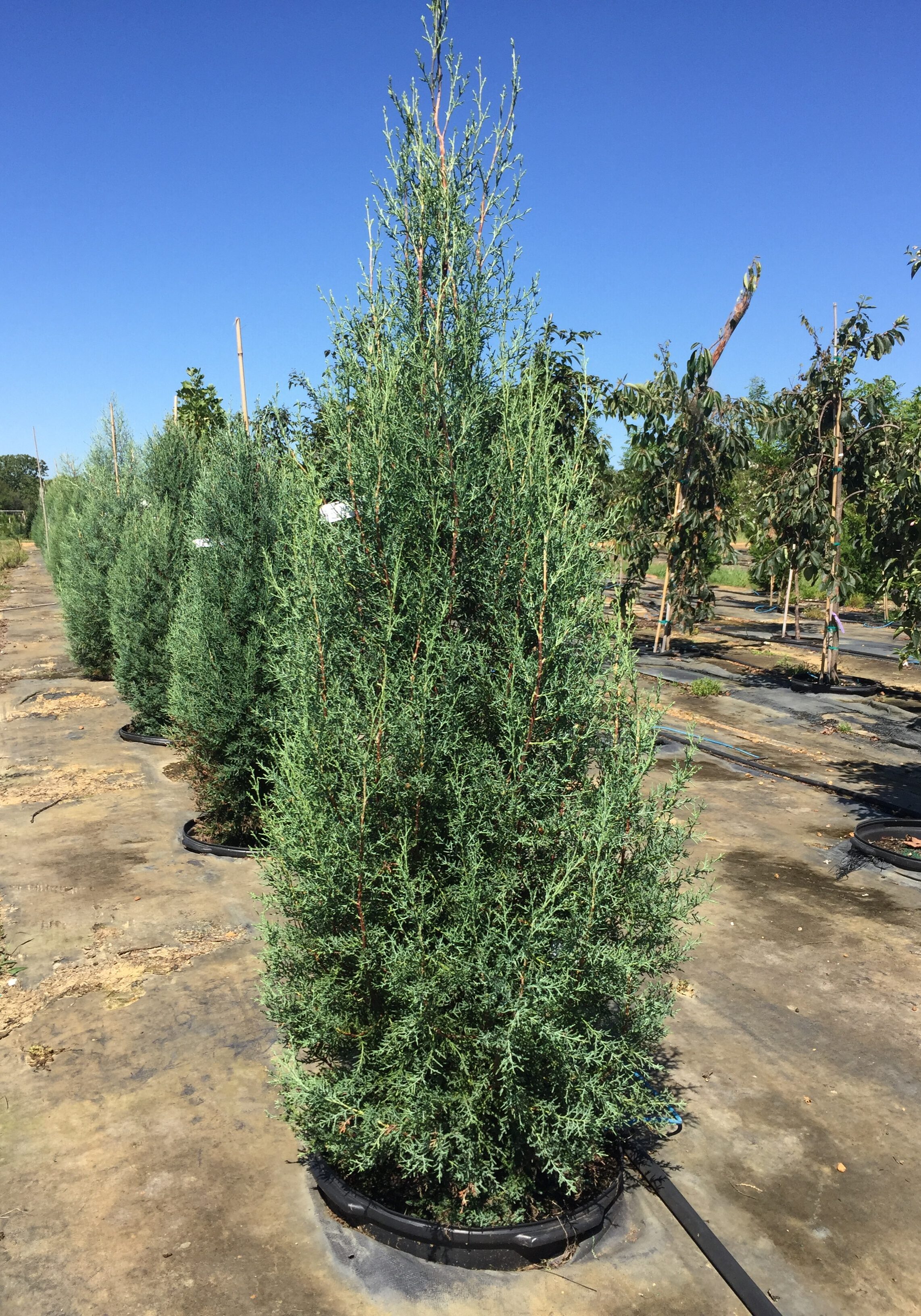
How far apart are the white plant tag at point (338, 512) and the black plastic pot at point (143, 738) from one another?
27.8 feet

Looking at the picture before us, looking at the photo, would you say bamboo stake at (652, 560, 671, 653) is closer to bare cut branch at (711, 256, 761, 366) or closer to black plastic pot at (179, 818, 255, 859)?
bare cut branch at (711, 256, 761, 366)

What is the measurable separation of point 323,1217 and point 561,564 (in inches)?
111

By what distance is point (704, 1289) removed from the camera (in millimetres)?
3062

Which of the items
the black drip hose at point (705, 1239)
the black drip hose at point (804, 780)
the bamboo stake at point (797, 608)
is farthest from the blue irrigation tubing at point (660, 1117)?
the bamboo stake at point (797, 608)

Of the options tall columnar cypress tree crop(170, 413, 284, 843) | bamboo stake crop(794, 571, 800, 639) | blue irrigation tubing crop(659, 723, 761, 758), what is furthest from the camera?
bamboo stake crop(794, 571, 800, 639)

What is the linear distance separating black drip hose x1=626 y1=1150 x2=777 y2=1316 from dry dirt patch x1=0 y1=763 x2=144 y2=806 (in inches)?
279

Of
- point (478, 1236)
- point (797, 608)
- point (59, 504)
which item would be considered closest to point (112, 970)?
point (478, 1236)

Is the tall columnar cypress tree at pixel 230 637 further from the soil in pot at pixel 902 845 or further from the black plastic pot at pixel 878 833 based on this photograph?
the soil in pot at pixel 902 845

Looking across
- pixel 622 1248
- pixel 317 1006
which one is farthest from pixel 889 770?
pixel 317 1006

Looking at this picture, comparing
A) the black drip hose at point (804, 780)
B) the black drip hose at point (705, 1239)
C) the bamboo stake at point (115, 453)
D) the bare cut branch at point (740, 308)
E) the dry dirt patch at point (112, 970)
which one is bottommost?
the dry dirt patch at point (112, 970)

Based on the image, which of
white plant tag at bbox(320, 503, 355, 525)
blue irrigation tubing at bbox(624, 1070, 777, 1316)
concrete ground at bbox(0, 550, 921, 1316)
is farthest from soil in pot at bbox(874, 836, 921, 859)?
white plant tag at bbox(320, 503, 355, 525)

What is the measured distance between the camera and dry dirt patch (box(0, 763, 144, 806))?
8781 mm

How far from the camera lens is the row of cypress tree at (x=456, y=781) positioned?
3090 millimetres

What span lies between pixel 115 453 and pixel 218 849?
10.9m
